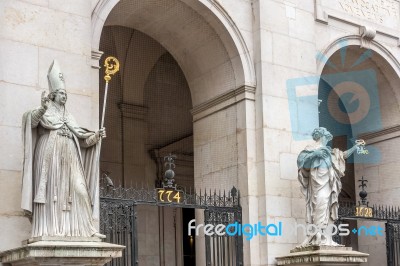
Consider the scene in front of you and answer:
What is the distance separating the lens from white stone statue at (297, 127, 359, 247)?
536 inches

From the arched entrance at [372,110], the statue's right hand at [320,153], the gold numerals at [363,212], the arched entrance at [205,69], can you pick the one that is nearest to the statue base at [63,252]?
the arched entrance at [205,69]

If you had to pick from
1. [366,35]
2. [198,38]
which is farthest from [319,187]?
[366,35]

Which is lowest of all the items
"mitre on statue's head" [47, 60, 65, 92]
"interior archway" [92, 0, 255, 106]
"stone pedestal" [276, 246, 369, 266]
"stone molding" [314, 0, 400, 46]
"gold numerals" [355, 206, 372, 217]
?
"stone pedestal" [276, 246, 369, 266]

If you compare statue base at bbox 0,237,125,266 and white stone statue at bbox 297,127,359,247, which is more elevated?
white stone statue at bbox 297,127,359,247

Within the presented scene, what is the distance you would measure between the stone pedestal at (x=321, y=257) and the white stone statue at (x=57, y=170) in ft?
14.0

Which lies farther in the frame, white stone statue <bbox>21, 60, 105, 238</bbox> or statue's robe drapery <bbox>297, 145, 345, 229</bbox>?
statue's robe drapery <bbox>297, 145, 345, 229</bbox>

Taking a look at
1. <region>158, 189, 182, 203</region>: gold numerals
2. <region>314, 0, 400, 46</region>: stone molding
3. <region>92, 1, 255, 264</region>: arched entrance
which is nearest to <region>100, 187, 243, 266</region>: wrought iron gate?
<region>158, 189, 182, 203</region>: gold numerals

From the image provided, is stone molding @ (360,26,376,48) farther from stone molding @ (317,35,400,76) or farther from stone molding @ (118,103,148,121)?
stone molding @ (118,103,148,121)

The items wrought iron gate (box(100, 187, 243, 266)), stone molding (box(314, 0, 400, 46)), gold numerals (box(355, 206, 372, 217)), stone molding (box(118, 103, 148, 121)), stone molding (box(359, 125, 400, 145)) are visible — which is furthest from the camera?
stone molding (box(118, 103, 148, 121))

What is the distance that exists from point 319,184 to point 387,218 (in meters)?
3.13

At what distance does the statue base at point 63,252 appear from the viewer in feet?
A: 32.2

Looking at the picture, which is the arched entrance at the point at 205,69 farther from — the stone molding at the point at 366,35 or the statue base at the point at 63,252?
the statue base at the point at 63,252

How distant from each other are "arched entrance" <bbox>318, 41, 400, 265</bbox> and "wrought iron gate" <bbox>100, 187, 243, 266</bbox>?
4635 mm

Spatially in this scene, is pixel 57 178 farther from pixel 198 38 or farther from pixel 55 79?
pixel 198 38
